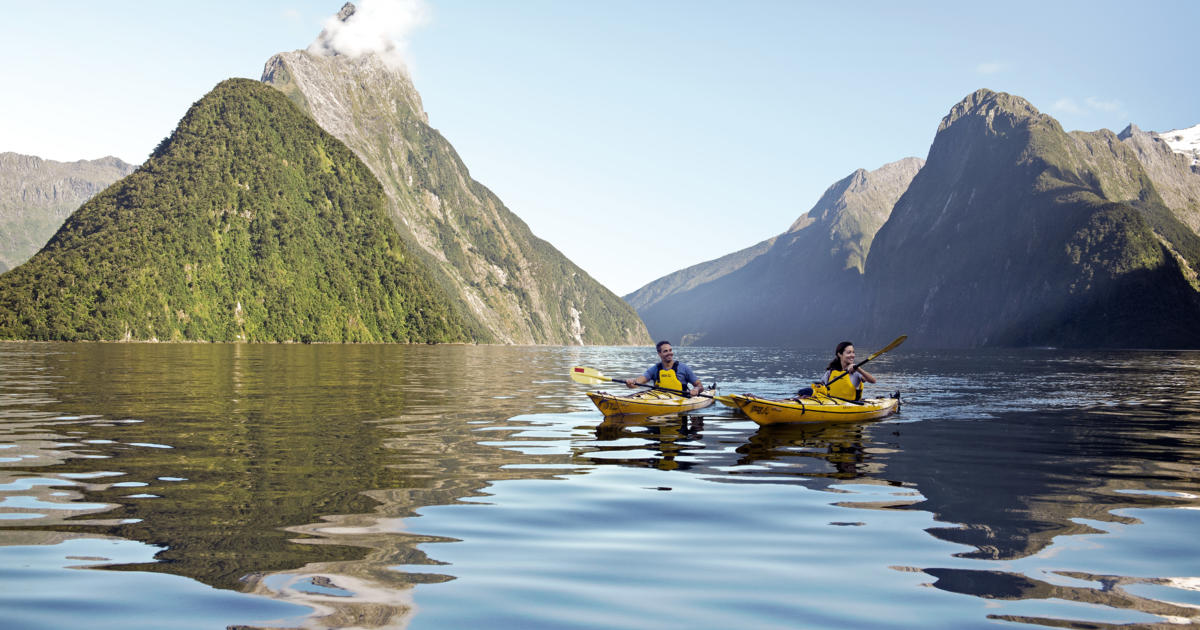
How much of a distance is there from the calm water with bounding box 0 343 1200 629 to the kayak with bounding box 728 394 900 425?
2.03 ft

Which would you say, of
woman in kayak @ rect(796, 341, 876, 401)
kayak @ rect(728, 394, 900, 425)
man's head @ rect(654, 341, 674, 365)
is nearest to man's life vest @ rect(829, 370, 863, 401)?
woman in kayak @ rect(796, 341, 876, 401)

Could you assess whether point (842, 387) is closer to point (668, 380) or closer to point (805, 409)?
point (805, 409)

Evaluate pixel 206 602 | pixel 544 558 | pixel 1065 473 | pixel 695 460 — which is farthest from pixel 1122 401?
pixel 206 602

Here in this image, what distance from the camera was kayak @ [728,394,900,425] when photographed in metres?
24.5

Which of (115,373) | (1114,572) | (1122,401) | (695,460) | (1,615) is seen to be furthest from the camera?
(115,373)

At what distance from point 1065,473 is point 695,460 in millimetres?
7488

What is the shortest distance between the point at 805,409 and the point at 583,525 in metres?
14.8

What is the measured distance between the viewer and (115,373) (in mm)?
49438

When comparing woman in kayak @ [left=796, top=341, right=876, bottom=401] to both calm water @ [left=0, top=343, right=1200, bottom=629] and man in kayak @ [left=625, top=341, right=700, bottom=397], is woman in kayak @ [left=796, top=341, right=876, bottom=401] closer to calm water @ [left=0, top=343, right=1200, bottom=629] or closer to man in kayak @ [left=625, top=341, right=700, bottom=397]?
calm water @ [left=0, top=343, right=1200, bottom=629]

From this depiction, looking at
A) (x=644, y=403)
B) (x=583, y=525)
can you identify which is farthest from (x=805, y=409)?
(x=583, y=525)

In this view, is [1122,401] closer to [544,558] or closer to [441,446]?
[441,446]

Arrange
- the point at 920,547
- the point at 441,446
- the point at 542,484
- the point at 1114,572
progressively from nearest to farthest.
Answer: the point at 1114,572
the point at 920,547
the point at 542,484
the point at 441,446

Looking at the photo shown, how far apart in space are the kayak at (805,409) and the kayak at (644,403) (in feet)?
Result: 8.95

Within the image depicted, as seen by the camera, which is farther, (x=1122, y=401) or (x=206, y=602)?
(x=1122, y=401)
